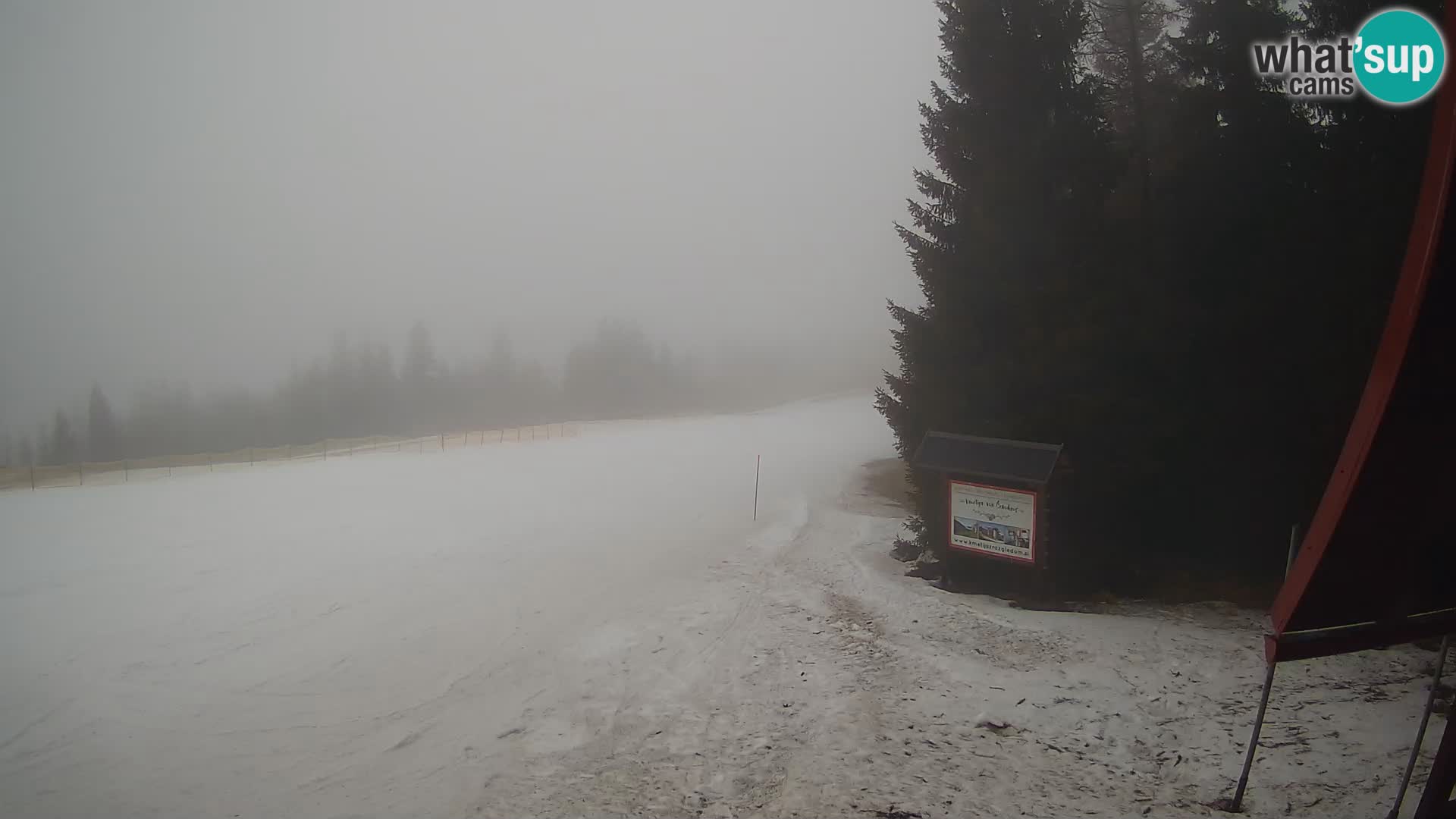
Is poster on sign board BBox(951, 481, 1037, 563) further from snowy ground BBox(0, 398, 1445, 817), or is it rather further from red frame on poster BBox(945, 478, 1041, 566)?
snowy ground BBox(0, 398, 1445, 817)

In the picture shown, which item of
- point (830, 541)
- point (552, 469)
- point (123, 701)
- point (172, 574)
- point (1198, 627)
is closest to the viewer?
point (123, 701)

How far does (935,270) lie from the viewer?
10836 mm

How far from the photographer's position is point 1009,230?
10.1 m

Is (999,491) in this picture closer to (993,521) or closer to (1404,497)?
(993,521)

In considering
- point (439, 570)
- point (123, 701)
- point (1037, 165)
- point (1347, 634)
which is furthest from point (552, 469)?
point (1347, 634)

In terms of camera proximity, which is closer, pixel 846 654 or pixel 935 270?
pixel 846 654

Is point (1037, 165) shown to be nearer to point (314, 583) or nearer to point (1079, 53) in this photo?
point (1079, 53)

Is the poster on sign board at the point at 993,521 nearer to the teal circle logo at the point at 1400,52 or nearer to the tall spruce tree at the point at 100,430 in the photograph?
the teal circle logo at the point at 1400,52

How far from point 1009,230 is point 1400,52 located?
434 cm

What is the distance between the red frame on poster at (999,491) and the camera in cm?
937

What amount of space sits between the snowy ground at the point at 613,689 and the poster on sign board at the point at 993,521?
0.85 meters

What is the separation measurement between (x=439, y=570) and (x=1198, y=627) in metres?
11.9

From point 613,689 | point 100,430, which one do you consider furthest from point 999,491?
point 100,430

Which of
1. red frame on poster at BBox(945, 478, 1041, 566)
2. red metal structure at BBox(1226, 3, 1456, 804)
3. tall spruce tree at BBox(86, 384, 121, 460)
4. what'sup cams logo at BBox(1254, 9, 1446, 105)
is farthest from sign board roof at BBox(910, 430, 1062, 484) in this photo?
tall spruce tree at BBox(86, 384, 121, 460)
